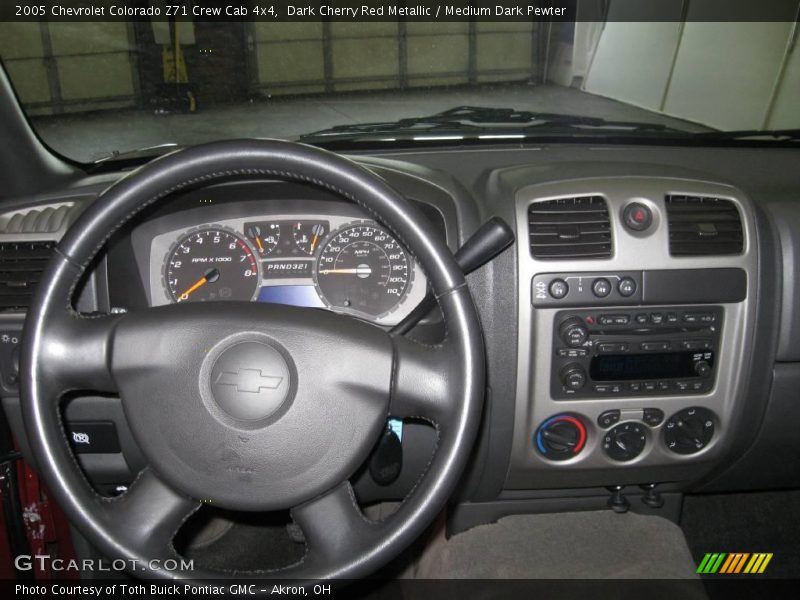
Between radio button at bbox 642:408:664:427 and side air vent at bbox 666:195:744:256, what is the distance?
0.38 meters

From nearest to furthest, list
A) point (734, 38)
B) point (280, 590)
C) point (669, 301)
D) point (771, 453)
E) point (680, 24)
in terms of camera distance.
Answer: point (280, 590) < point (669, 301) < point (771, 453) < point (680, 24) < point (734, 38)

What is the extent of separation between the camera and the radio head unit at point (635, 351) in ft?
5.63

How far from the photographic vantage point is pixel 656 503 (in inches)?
82.7

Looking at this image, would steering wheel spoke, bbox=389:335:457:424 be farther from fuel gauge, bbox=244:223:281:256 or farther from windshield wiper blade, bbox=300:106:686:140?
windshield wiper blade, bbox=300:106:686:140

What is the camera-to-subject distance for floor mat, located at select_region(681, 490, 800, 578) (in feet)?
8.40

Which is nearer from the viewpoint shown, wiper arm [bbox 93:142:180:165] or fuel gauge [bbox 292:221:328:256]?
fuel gauge [bbox 292:221:328:256]

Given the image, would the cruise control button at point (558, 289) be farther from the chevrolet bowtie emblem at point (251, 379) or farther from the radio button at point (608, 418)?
the chevrolet bowtie emblem at point (251, 379)

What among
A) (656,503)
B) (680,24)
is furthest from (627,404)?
(680,24)

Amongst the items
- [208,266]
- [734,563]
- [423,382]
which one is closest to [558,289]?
[423,382]

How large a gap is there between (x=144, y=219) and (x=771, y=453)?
1.67m

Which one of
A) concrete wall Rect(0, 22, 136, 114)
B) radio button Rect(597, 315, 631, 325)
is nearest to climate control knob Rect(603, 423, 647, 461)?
radio button Rect(597, 315, 631, 325)

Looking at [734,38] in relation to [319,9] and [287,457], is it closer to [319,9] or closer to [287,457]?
[319,9]

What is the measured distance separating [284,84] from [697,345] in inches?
50.6

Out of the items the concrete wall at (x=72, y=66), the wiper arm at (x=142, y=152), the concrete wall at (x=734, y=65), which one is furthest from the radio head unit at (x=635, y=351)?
the concrete wall at (x=734, y=65)
